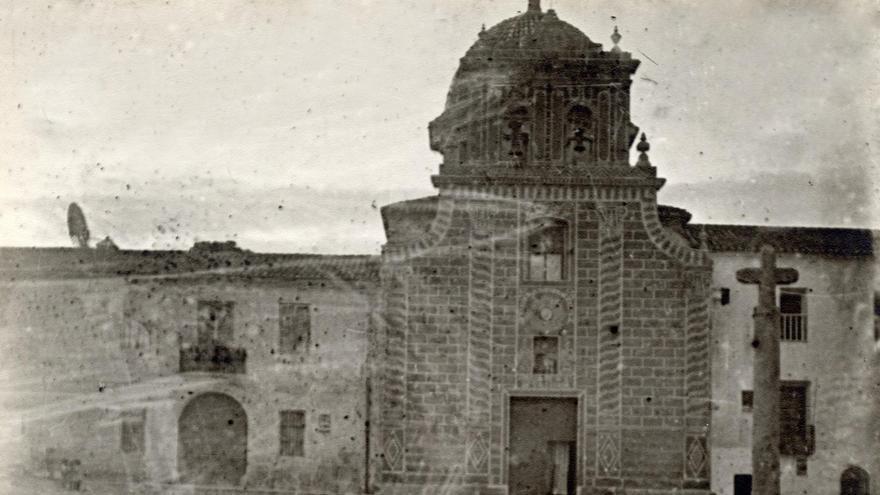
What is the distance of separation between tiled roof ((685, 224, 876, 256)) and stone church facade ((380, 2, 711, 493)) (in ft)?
12.4

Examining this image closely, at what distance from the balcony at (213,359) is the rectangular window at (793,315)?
13515 mm

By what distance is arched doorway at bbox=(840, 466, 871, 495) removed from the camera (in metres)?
27.1

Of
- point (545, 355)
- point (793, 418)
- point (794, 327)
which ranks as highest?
point (794, 327)

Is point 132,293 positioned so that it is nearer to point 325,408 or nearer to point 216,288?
point 216,288

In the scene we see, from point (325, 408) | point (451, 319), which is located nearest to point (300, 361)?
point (325, 408)

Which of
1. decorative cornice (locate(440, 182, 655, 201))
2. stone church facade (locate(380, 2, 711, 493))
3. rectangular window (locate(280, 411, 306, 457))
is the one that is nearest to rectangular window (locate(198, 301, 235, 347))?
rectangular window (locate(280, 411, 306, 457))

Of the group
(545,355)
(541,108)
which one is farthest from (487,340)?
(541,108)

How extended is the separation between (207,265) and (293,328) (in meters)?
2.74

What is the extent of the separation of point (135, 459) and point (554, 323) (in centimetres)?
1178

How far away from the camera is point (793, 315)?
91.1ft

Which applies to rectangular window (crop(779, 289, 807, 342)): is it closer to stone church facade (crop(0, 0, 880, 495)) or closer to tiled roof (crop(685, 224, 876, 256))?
stone church facade (crop(0, 0, 880, 495))

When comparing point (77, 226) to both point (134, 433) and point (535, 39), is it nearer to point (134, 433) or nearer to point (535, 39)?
point (134, 433)

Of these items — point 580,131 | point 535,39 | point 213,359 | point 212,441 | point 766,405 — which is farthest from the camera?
point 213,359

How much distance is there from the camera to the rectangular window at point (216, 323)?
96.4 ft
